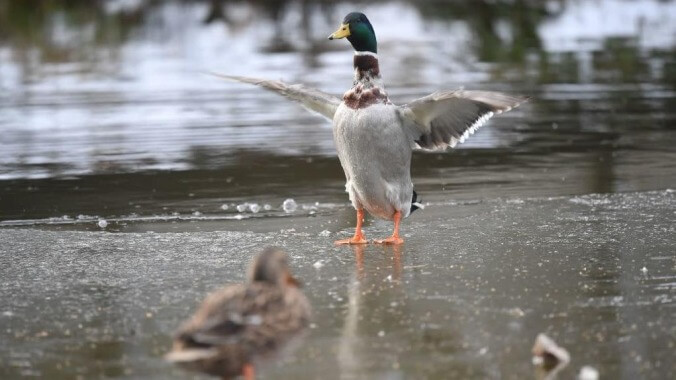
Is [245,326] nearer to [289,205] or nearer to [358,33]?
[358,33]

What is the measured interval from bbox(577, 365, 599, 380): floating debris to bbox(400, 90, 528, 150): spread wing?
302cm

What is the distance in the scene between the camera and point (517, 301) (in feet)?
20.3

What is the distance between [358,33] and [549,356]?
3.67 meters

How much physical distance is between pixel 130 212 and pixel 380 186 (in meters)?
2.29

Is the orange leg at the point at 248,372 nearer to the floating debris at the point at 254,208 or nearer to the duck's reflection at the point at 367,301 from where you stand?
the duck's reflection at the point at 367,301

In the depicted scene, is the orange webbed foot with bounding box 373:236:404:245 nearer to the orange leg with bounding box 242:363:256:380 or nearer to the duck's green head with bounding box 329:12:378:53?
the duck's green head with bounding box 329:12:378:53

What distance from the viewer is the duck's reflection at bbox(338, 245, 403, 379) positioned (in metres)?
5.27

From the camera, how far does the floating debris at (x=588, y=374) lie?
Result: 4.84m

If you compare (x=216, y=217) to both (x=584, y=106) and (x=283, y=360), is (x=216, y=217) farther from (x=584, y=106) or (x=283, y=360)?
(x=584, y=106)

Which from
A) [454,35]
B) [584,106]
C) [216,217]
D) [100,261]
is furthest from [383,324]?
[454,35]

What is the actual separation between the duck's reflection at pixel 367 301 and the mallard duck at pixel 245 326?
282mm

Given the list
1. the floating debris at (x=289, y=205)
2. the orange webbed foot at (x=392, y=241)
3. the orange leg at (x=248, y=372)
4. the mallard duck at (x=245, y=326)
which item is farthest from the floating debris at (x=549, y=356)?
the floating debris at (x=289, y=205)

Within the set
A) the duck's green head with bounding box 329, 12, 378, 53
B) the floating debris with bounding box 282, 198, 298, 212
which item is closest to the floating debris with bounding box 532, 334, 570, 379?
the duck's green head with bounding box 329, 12, 378, 53

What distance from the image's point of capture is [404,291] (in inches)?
255
